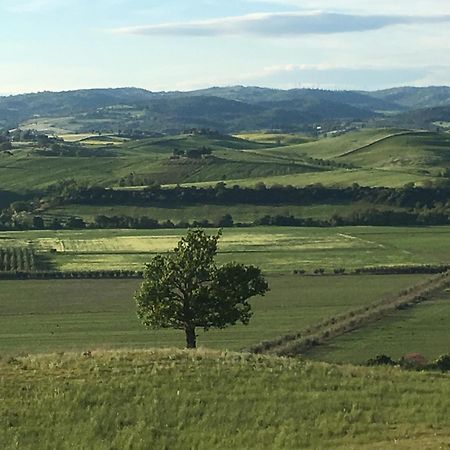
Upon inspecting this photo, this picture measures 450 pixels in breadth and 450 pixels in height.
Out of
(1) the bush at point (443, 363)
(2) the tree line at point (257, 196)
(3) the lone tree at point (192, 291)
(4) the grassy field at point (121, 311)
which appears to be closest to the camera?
(1) the bush at point (443, 363)

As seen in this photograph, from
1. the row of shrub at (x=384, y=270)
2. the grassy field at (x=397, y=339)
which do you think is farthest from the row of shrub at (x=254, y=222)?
the grassy field at (x=397, y=339)

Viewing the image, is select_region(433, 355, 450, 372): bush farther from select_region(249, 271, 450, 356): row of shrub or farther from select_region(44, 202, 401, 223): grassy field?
select_region(44, 202, 401, 223): grassy field

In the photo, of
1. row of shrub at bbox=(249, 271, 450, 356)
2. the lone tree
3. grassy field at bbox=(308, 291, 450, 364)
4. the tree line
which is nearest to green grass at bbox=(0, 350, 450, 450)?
the lone tree

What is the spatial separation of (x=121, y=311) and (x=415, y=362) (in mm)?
27878

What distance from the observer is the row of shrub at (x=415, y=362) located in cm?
3366

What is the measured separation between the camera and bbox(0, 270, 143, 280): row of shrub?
79.1 metres

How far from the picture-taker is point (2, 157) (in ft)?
646

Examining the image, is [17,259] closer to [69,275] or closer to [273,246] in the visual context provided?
[69,275]

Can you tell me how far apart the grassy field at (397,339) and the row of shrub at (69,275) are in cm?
3072

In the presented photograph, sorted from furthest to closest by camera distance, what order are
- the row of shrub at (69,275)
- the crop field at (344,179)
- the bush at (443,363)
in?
the crop field at (344,179)
the row of shrub at (69,275)
the bush at (443,363)

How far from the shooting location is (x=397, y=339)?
159ft

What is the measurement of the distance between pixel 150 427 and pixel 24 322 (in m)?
38.7

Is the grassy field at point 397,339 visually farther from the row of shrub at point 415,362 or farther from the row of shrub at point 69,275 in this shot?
the row of shrub at point 69,275

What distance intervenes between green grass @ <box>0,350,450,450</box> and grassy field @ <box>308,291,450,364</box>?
15.8m
